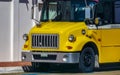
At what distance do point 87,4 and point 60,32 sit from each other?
5.67ft

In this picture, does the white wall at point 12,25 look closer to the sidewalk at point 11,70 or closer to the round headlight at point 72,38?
the sidewalk at point 11,70

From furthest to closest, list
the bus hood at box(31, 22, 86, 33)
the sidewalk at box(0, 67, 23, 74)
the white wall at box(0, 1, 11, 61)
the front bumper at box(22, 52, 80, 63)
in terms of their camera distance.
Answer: the white wall at box(0, 1, 11, 61) → the sidewalk at box(0, 67, 23, 74) → the bus hood at box(31, 22, 86, 33) → the front bumper at box(22, 52, 80, 63)

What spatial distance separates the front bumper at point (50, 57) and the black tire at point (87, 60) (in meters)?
0.28

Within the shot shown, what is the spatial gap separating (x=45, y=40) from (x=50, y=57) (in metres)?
0.63

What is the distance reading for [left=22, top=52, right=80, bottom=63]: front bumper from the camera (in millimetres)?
19125

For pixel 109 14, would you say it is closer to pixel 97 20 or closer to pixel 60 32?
pixel 97 20

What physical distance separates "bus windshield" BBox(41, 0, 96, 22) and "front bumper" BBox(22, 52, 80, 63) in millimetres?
1643

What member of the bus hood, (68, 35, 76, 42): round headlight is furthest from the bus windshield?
(68, 35, 76, 42): round headlight

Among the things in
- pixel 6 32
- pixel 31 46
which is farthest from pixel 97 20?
pixel 6 32

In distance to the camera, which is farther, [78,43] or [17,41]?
[17,41]

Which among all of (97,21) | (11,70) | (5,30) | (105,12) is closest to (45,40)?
(97,21)

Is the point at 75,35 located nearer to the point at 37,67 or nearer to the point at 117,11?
the point at 37,67

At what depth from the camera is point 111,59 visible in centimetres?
2067

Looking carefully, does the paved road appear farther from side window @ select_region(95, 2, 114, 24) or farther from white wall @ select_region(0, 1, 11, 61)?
white wall @ select_region(0, 1, 11, 61)
